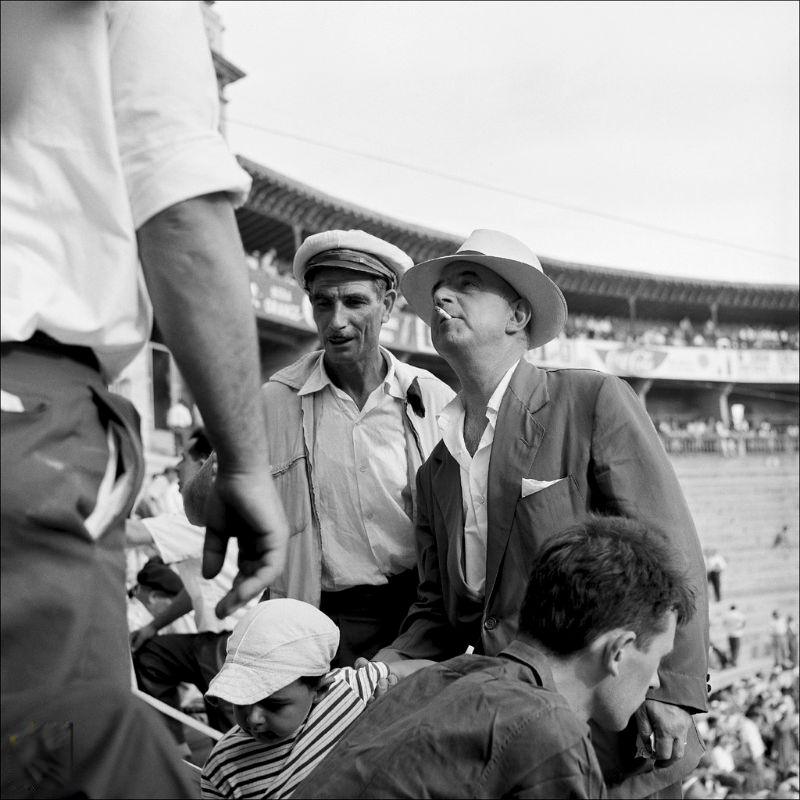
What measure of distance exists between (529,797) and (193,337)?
32.6 inches

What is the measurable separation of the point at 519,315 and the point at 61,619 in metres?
2.12

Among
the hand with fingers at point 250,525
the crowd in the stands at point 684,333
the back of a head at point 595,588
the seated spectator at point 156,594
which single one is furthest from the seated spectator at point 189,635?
→ the crowd in the stands at point 684,333

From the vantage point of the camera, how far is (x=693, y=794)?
992 cm

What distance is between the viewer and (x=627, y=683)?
2.02 metres

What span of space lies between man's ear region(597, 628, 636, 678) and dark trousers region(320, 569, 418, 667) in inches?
55.0

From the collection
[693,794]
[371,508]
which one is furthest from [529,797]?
[693,794]

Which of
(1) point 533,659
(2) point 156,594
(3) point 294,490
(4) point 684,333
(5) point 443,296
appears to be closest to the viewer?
(1) point 533,659

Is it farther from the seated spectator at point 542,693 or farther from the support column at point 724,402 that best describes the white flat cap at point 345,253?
the support column at point 724,402

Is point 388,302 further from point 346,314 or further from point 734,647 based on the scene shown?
point 734,647

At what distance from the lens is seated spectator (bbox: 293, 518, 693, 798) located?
65.2 inches

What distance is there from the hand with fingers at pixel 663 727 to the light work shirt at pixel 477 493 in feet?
1.77

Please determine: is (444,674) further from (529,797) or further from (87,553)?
(87,553)

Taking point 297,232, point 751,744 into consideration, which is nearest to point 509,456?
point 751,744

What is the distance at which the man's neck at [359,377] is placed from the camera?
3453mm
